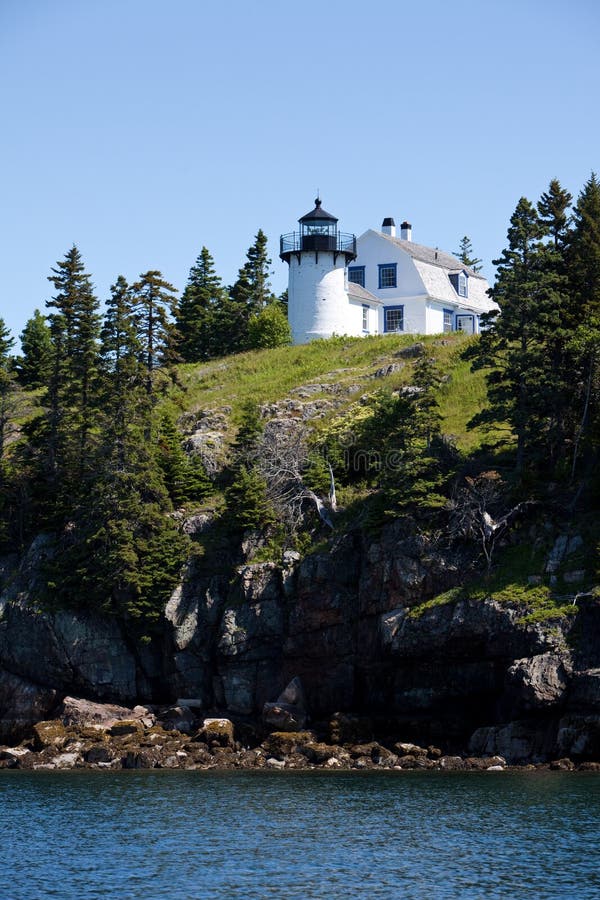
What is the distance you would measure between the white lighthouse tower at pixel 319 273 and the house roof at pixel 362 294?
3.56 ft

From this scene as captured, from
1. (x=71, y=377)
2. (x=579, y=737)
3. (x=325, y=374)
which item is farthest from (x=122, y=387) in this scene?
(x=579, y=737)

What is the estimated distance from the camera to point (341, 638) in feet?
182

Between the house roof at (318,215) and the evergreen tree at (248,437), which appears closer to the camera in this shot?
the evergreen tree at (248,437)

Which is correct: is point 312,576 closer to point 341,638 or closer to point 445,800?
point 341,638

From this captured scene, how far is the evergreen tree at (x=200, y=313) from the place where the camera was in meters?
92.6

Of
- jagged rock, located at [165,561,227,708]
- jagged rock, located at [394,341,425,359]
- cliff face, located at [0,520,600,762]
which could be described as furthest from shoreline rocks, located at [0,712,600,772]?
jagged rock, located at [394,341,425,359]

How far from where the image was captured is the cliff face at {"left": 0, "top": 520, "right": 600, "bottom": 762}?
47938 millimetres

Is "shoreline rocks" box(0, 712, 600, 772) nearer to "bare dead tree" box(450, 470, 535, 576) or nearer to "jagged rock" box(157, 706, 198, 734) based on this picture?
"jagged rock" box(157, 706, 198, 734)

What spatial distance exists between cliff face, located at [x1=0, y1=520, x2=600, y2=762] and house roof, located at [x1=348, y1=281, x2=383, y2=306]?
3062 centimetres

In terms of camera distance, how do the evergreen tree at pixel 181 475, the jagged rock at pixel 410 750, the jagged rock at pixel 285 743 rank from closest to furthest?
the jagged rock at pixel 410 750 < the jagged rock at pixel 285 743 < the evergreen tree at pixel 181 475

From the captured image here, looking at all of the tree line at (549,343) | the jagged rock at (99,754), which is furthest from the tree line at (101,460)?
the tree line at (549,343)

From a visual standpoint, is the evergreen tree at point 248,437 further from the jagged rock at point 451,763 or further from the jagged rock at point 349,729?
the jagged rock at point 451,763

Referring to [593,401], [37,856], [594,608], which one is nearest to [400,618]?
[594,608]

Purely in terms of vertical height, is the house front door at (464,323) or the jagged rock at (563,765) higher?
the house front door at (464,323)
